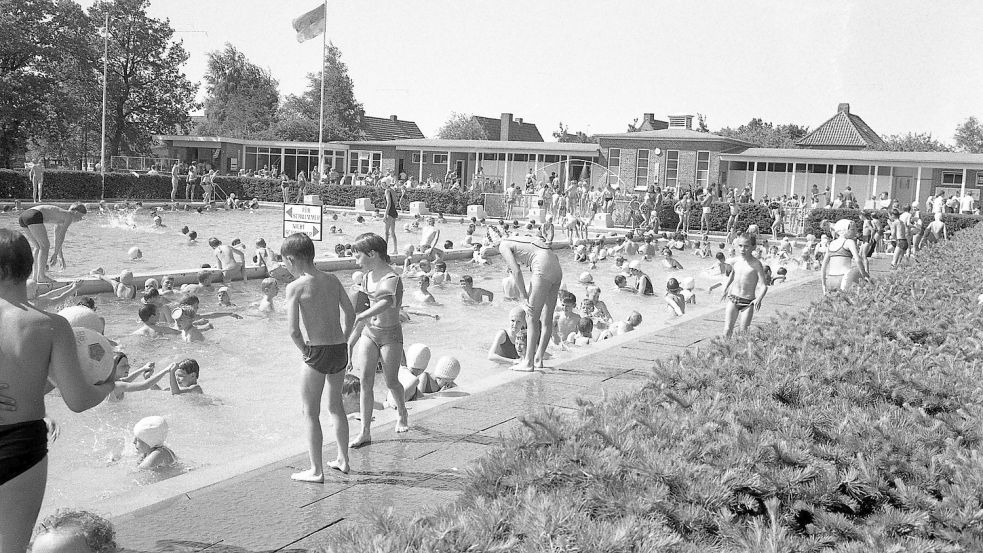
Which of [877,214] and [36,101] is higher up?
[36,101]

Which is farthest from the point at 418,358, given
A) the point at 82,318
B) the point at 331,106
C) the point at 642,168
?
the point at 331,106

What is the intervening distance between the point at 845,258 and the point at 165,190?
109 ft

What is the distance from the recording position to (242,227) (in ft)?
93.4

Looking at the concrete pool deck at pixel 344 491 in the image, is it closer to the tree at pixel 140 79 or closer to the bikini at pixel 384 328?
the bikini at pixel 384 328

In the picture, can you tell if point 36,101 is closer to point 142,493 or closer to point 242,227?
point 242,227

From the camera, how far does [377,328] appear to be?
19.8ft

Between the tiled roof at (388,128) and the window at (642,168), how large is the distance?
143ft

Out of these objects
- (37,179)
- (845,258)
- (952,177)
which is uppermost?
(952,177)

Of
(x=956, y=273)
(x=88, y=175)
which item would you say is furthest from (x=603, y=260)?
(x=88, y=175)

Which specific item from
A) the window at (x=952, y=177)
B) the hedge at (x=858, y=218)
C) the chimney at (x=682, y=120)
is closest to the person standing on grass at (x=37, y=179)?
the hedge at (x=858, y=218)

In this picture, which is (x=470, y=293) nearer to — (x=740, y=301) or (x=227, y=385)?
(x=740, y=301)

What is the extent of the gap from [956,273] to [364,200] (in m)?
29.9

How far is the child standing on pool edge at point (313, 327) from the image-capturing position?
5031 mm

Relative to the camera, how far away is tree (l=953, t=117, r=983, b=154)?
102 m
